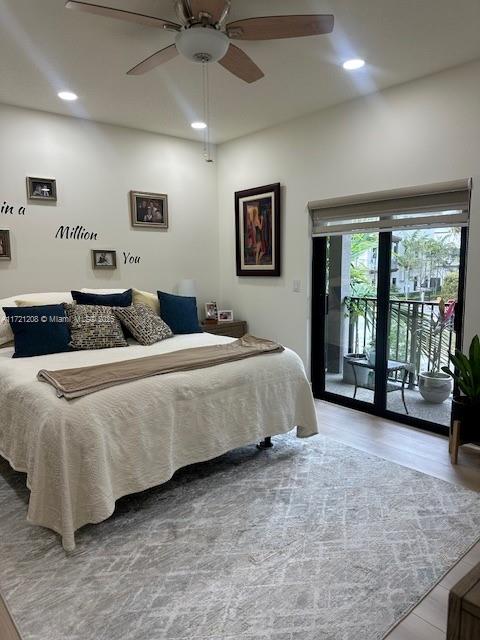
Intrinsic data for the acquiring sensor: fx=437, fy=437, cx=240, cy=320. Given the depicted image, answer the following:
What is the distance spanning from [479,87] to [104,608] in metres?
3.65

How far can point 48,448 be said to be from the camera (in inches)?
79.4

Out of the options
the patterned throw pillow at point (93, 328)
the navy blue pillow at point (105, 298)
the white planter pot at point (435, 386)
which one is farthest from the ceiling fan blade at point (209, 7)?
the white planter pot at point (435, 386)

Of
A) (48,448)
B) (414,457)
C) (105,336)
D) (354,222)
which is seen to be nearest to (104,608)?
(48,448)

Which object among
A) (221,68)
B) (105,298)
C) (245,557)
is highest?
(221,68)

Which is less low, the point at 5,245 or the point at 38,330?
the point at 5,245

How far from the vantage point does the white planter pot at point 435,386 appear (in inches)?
142

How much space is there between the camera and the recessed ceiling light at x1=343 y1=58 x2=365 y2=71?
9.50 feet

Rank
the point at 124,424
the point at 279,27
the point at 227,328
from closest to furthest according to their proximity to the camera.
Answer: the point at 279,27 → the point at 124,424 → the point at 227,328

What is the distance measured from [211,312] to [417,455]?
2.57m

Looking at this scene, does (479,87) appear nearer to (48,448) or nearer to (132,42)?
(132,42)

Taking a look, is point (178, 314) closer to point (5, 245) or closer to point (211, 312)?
point (211, 312)

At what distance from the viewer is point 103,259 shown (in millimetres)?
4238

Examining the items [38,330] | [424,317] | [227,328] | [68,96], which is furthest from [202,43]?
[227,328]

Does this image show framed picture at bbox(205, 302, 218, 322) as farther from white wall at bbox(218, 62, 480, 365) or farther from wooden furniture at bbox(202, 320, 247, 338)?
white wall at bbox(218, 62, 480, 365)
